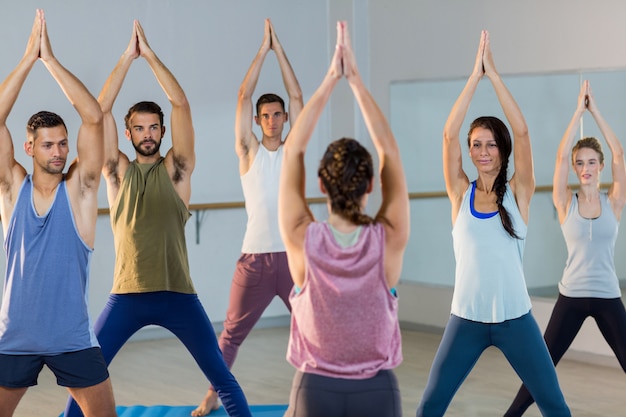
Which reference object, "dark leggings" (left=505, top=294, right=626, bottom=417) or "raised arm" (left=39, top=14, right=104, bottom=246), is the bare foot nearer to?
"dark leggings" (left=505, top=294, right=626, bottom=417)

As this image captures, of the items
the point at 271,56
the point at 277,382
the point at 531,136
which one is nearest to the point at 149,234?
the point at 277,382

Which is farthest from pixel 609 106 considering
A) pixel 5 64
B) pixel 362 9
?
pixel 5 64

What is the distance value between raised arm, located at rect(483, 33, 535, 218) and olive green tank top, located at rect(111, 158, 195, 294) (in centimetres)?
133

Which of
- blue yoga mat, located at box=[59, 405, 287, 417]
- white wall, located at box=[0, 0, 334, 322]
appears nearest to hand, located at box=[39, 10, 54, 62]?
blue yoga mat, located at box=[59, 405, 287, 417]

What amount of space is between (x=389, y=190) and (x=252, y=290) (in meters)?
2.25

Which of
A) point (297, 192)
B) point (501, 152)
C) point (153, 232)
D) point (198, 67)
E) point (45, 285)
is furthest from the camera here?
point (198, 67)

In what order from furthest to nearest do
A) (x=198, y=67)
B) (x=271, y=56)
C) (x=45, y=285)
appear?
(x=271, y=56), (x=198, y=67), (x=45, y=285)

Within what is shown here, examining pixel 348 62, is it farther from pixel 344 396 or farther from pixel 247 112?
pixel 247 112

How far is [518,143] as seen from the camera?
3.69m

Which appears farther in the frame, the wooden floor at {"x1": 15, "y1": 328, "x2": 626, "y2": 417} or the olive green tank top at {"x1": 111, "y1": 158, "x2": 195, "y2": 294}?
the wooden floor at {"x1": 15, "y1": 328, "x2": 626, "y2": 417}

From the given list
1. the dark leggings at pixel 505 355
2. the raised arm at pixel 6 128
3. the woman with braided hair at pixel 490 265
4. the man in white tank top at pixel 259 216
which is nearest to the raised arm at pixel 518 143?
the woman with braided hair at pixel 490 265

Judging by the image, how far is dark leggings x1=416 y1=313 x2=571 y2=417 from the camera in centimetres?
358

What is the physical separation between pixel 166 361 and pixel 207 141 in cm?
179

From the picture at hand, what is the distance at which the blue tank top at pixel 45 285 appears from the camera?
3.30 m
